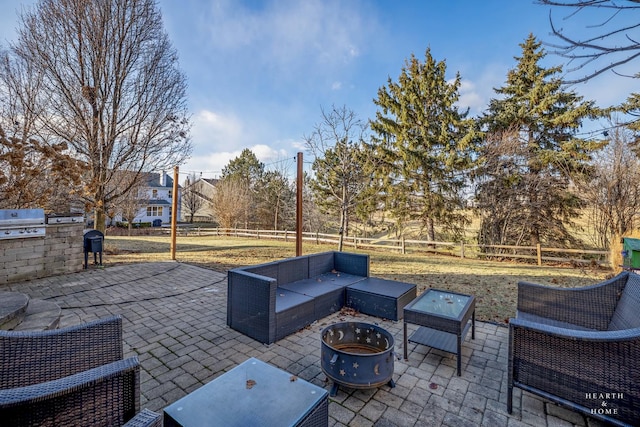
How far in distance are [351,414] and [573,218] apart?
1347cm

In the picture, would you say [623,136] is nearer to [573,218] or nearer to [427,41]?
[573,218]

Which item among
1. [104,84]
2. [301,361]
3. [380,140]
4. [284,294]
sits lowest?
[301,361]

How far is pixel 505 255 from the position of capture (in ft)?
34.2

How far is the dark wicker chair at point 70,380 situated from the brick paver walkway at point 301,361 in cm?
88

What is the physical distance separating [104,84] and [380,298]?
36.8 ft

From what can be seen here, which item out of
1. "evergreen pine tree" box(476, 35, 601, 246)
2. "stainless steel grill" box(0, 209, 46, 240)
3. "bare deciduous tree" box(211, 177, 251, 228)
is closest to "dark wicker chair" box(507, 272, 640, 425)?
"stainless steel grill" box(0, 209, 46, 240)

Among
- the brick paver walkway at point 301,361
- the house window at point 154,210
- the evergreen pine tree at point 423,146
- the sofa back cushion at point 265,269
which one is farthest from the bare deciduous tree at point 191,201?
the sofa back cushion at point 265,269

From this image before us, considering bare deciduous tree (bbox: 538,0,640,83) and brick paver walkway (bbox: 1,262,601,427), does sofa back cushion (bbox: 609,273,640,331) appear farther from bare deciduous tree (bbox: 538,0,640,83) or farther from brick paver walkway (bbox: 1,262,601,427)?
bare deciduous tree (bbox: 538,0,640,83)

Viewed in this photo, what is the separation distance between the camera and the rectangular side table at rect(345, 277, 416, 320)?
4.20 meters

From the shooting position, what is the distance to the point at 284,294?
4.10 meters

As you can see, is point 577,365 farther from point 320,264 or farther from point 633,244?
point 633,244

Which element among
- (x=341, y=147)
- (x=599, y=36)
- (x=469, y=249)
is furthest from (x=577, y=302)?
(x=469, y=249)

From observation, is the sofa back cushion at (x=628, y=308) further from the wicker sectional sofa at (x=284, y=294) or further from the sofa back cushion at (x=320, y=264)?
the sofa back cushion at (x=320, y=264)

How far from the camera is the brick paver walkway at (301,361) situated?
7.50 ft
